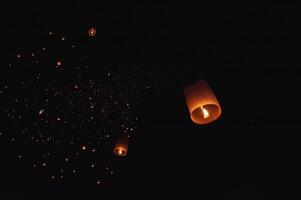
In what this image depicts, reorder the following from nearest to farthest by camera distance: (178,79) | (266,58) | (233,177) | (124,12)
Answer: (124,12), (266,58), (178,79), (233,177)

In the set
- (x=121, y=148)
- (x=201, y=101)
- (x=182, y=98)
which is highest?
(x=182, y=98)

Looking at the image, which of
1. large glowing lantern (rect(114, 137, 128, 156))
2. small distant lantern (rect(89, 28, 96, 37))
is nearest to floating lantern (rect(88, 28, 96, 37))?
small distant lantern (rect(89, 28, 96, 37))

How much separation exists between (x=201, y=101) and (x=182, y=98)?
173 cm

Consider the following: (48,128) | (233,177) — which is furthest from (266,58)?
(48,128)

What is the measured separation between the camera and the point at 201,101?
222 cm

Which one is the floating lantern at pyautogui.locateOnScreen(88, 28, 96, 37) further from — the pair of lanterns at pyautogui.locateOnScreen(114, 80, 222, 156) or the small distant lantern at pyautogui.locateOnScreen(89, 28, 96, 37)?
the pair of lanterns at pyautogui.locateOnScreen(114, 80, 222, 156)

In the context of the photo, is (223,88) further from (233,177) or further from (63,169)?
(63,169)

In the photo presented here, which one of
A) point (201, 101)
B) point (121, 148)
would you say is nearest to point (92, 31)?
point (121, 148)

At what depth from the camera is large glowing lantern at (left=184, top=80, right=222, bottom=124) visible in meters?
2.22

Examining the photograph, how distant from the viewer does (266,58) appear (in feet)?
11.3

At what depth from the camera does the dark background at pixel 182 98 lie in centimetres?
314

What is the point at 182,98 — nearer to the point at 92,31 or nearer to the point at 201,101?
the point at 92,31

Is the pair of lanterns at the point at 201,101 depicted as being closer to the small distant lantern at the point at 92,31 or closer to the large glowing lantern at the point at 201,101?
the large glowing lantern at the point at 201,101

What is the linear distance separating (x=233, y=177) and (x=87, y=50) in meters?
2.29
